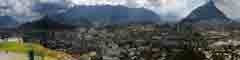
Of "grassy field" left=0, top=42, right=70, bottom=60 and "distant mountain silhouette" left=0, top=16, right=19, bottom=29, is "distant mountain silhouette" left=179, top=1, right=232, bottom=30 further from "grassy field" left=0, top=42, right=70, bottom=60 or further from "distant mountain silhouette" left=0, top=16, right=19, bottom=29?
"distant mountain silhouette" left=0, top=16, right=19, bottom=29

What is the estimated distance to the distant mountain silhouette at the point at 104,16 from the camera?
264cm

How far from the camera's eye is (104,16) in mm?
2678

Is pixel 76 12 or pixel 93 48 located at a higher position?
pixel 76 12

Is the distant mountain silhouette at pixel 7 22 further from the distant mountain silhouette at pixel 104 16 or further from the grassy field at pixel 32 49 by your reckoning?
the distant mountain silhouette at pixel 104 16

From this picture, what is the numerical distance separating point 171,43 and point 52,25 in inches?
40.2

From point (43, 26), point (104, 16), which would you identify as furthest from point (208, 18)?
point (43, 26)

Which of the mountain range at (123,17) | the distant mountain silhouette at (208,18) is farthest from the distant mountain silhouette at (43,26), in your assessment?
the distant mountain silhouette at (208,18)

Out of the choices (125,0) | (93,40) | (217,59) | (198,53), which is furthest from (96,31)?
(217,59)

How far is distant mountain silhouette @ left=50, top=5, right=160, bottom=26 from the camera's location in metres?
2.64

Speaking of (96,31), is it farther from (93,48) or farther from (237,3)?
(237,3)

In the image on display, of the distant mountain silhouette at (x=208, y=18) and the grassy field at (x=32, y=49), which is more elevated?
the distant mountain silhouette at (x=208, y=18)

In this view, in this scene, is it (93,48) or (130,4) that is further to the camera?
(93,48)

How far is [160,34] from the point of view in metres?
2.75

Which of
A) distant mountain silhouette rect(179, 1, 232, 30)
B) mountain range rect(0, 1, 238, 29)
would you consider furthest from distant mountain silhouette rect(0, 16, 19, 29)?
distant mountain silhouette rect(179, 1, 232, 30)
